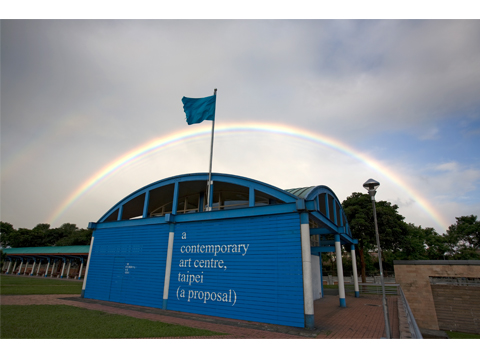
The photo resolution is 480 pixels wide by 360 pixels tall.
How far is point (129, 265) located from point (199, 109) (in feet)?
31.7

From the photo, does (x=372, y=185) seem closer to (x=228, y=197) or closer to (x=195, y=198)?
(x=228, y=197)

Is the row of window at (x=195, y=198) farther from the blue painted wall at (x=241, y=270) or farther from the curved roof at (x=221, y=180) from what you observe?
the blue painted wall at (x=241, y=270)

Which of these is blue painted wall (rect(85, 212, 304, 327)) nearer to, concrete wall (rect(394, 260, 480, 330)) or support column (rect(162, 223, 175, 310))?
support column (rect(162, 223, 175, 310))

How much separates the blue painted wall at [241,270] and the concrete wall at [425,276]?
13976mm

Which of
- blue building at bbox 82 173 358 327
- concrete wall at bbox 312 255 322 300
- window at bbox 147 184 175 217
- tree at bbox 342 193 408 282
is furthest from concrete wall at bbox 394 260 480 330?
window at bbox 147 184 175 217

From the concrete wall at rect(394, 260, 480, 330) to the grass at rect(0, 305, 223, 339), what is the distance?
16892 millimetres

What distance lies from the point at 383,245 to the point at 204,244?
2728 centimetres

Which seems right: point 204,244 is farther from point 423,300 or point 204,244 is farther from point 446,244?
point 446,244

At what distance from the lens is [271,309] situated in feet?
30.9

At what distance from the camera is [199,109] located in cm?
1440

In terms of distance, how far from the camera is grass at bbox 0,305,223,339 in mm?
7205

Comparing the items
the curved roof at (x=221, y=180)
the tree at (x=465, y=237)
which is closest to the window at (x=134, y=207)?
the curved roof at (x=221, y=180)

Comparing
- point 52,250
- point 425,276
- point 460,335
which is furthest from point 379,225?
point 52,250

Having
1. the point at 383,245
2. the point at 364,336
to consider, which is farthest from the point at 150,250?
the point at 383,245
